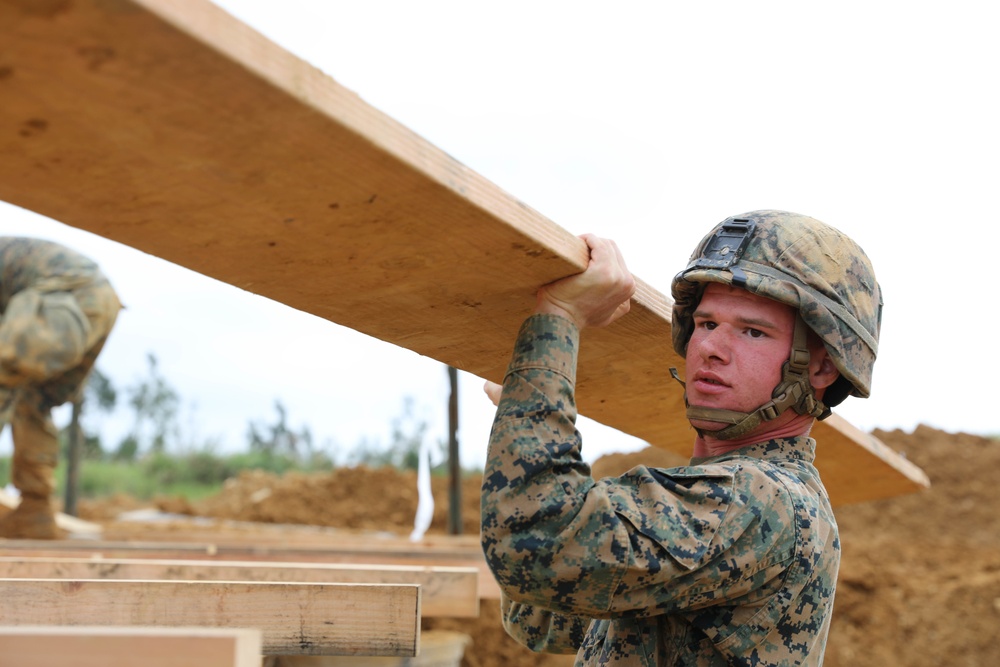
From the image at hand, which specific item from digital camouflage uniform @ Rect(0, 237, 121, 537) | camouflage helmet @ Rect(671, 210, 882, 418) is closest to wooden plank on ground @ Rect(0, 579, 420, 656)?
camouflage helmet @ Rect(671, 210, 882, 418)

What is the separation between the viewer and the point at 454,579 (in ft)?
12.7

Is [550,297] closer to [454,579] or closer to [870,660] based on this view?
[454,579]

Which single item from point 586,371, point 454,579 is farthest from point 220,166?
point 454,579

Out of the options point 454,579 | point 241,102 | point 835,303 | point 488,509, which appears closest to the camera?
point 241,102

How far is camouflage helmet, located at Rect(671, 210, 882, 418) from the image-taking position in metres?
2.22

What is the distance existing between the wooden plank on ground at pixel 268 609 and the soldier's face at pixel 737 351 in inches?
31.8

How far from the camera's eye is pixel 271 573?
326 centimetres

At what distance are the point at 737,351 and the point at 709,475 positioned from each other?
38cm

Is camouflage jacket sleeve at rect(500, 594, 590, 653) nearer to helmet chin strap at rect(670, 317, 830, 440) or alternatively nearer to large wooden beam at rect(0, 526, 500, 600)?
helmet chin strap at rect(670, 317, 830, 440)

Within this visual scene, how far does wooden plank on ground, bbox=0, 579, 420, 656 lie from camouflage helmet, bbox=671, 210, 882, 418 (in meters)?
0.95

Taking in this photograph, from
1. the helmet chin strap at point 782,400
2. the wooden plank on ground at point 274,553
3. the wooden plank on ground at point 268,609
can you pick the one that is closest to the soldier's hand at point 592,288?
the helmet chin strap at point 782,400

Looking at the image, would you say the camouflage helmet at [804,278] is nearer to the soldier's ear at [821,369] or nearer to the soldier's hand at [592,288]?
the soldier's ear at [821,369]

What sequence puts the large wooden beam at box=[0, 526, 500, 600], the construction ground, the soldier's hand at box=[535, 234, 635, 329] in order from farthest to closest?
the construction ground
the large wooden beam at box=[0, 526, 500, 600]
the soldier's hand at box=[535, 234, 635, 329]

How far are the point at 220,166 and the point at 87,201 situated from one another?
0.85 feet
